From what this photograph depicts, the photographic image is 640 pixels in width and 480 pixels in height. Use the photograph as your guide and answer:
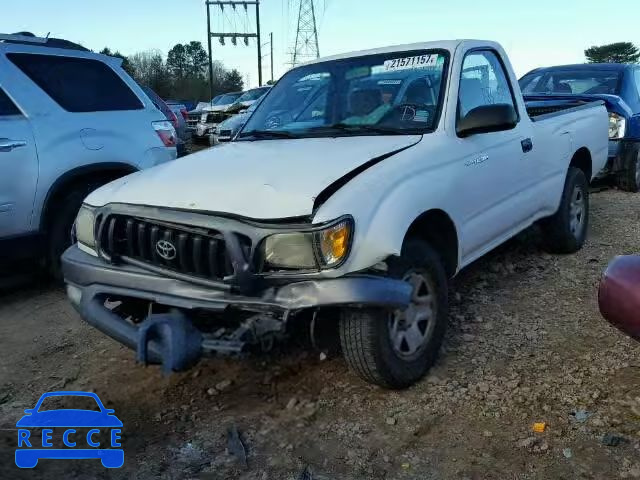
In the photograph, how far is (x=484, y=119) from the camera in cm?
367

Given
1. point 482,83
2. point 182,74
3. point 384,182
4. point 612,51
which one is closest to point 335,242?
point 384,182

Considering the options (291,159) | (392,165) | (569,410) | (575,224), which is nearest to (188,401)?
→ (291,159)

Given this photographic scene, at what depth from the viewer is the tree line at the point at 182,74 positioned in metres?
52.5

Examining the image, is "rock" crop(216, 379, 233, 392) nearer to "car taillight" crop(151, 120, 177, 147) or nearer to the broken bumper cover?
the broken bumper cover

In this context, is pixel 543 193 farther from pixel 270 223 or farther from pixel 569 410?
pixel 270 223

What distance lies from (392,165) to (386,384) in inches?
42.5

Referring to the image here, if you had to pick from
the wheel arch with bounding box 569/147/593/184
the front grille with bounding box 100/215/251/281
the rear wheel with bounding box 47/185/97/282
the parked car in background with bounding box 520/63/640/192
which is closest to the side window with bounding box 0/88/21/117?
the rear wheel with bounding box 47/185/97/282

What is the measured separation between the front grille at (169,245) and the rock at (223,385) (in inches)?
30.3

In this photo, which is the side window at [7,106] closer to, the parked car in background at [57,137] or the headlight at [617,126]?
the parked car in background at [57,137]

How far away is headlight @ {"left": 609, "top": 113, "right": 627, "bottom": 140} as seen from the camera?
7.81 metres

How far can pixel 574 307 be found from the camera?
432 cm

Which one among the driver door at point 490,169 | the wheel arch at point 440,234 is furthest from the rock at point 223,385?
the driver door at point 490,169

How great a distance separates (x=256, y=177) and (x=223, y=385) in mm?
1133

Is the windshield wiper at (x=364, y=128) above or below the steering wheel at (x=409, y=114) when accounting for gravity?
below
